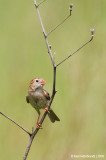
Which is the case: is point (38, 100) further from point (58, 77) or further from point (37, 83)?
point (58, 77)

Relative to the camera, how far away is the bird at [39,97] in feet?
18.0

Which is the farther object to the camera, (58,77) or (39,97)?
(58,77)

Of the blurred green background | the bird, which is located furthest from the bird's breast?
the blurred green background

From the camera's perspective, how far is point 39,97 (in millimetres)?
5551

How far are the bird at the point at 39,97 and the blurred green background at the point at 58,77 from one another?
9.3 inches

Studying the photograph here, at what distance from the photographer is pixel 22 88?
20.3 feet

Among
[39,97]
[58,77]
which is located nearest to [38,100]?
[39,97]

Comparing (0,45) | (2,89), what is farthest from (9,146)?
(0,45)

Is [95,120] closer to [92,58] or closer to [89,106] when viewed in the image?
[89,106]

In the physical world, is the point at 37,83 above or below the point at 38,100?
above

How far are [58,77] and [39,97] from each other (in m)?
0.72

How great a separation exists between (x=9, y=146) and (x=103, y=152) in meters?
1.34

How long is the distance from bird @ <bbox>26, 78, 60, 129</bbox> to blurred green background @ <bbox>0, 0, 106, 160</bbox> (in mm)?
236

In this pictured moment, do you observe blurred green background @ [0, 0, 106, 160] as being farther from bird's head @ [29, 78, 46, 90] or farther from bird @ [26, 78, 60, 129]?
bird's head @ [29, 78, 46, 90]
